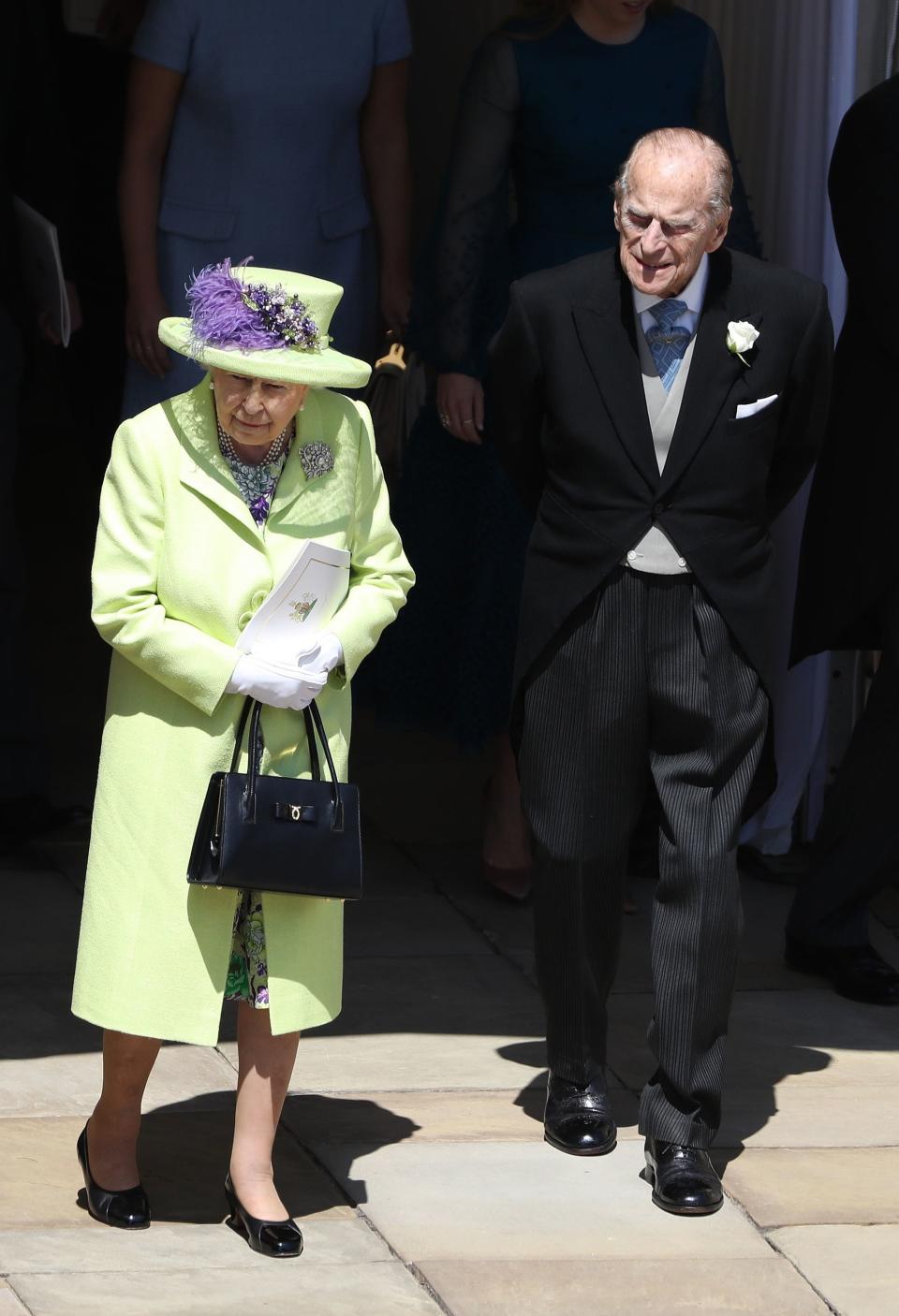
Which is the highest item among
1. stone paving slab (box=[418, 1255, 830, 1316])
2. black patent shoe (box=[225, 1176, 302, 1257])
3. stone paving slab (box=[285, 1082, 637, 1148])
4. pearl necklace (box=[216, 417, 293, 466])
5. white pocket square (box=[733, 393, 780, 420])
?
white pocket square (box=[733, 393, 780, 420])

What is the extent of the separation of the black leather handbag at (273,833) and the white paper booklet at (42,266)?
5.91 feet

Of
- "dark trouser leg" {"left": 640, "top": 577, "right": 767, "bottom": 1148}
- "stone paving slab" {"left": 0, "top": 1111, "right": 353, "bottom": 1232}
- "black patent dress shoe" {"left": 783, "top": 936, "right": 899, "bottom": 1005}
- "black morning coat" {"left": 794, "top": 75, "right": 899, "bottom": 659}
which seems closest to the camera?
"stone paving slab" {"left": 0, "top": 1111, "right": 353, "bottom": 1232}

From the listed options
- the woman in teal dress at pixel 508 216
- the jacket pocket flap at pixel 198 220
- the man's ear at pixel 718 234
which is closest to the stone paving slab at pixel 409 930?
the woman in teal dress at pixel 508 216

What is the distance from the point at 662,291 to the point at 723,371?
6.9 inches

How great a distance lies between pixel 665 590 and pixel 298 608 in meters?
0.69

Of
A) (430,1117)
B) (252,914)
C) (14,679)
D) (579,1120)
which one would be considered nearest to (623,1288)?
(579,1120)

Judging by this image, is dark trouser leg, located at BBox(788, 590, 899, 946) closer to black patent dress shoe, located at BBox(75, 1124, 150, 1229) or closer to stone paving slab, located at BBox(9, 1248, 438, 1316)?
stone paving slab, located at BBox(9, 1248, 438, 1316)

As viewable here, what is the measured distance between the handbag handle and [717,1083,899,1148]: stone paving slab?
1.10 metres

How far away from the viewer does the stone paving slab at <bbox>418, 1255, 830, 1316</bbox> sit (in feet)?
11.9

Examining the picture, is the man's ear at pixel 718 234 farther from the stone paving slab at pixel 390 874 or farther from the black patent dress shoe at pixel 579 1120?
the stone paving slab at pixel 390 874

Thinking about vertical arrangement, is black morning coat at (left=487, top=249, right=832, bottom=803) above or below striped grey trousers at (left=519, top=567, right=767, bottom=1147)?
above

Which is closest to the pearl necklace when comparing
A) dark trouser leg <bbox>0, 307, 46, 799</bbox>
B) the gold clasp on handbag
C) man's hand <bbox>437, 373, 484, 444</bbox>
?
the gold clasp on handbag

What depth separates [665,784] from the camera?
407 centimetres

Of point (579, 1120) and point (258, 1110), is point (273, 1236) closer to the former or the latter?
point (258, 1110)
